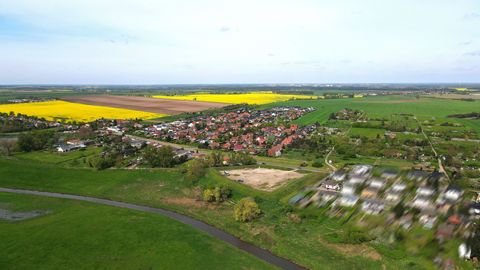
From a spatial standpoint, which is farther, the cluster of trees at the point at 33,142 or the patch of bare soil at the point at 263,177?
the cluster of trees at the point at 33,142

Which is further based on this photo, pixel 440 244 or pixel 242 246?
pixel 242 246

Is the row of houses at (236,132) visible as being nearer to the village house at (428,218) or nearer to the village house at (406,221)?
the village house at (406,221)

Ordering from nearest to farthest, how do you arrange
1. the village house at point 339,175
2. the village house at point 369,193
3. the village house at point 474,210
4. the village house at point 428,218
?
the village house at point 428,218, the village house at point 474,210, the village house at point 369,193, the village house at point 339,175

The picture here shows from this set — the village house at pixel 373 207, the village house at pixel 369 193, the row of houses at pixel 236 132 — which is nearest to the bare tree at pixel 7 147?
the row of houses at pixel 236 132

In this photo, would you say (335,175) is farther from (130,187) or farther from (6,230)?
(6,230)

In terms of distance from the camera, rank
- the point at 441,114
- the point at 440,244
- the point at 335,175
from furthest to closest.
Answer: the point at 441,114, the point at 335,175, the point at 440,244

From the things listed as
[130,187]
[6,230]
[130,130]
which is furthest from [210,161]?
[130,130]

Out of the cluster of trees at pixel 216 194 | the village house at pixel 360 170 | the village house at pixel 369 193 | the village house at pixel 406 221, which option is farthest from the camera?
the village house at pixel 360 170
